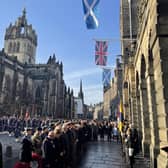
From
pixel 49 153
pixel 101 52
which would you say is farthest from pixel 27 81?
pixel 49 153

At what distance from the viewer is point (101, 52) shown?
61.1 ft

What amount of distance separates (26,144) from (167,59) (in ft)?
15.7

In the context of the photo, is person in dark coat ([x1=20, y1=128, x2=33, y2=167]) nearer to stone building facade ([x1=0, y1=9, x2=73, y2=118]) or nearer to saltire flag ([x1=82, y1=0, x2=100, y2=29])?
saltire flag ([x1=82, y1=0, x2=100, y2=29])

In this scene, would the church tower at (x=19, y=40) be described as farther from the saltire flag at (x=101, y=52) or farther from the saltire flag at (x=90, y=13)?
the saltire flag at (x=90, y=13)

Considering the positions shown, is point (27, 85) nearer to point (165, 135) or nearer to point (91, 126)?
point (91, 126)

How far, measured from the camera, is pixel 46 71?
76.3 metres

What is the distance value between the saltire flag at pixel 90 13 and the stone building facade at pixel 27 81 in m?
35.5

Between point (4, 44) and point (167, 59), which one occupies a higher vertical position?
point (4, 44)

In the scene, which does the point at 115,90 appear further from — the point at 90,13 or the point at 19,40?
the point at 90,13

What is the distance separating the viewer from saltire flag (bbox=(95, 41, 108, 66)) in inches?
723

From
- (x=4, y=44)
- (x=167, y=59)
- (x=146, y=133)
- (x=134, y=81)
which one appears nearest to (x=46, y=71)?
(x=4, y=44)

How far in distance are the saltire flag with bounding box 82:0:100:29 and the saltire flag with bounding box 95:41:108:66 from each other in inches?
197

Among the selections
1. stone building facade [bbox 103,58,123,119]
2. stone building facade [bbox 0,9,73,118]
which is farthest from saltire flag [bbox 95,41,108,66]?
stone building facade [bbox 0,9,73,118]

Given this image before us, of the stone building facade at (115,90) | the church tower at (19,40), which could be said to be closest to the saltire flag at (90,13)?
the stone building facade at (115,90)
